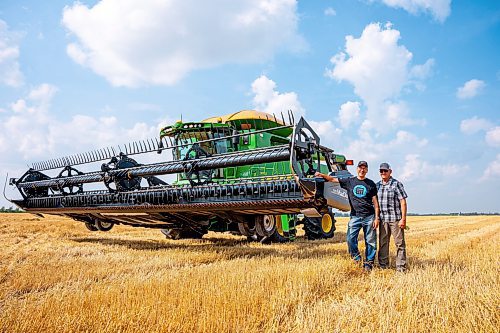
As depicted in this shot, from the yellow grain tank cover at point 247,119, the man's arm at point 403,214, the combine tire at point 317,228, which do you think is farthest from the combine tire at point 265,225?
the man's arm at point 403,214

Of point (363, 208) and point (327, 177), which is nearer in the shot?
point (327, 177)

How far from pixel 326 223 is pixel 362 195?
215 inches

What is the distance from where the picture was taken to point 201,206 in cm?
608

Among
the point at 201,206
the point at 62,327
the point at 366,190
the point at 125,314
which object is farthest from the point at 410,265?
the point at 62,327

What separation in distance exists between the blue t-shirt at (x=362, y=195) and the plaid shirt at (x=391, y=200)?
13cm

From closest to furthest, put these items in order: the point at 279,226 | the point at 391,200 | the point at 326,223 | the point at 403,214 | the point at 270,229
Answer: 1. the point at 403,214
2. the point at 391,200
3. the point at 270,229
4. the point at 279,226
5. the point at 326,223

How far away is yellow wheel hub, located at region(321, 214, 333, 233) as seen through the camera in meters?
10.5

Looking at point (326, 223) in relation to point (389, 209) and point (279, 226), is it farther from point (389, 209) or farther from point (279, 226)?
point (389, 209)

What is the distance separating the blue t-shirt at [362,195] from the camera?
5.33 metres

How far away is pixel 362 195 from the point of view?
17.5 feet

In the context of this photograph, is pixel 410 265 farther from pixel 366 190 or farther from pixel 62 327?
pixel 62 327

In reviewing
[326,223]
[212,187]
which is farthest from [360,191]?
[326,223]

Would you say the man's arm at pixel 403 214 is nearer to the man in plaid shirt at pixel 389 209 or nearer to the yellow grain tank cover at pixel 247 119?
the man in plaid shirt at pixel 389 209

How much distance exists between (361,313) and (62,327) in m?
2.06
